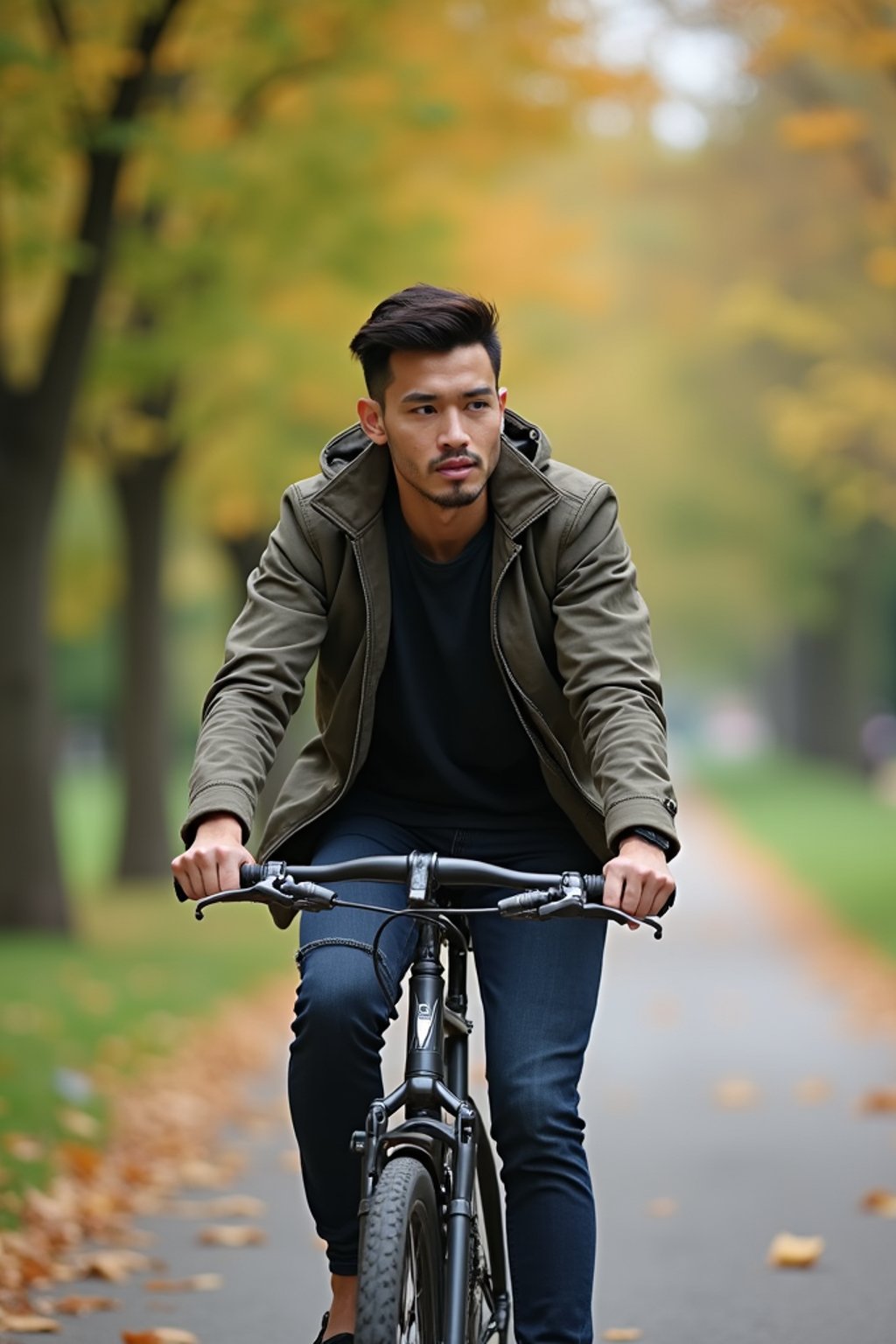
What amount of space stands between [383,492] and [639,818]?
0.88 metres

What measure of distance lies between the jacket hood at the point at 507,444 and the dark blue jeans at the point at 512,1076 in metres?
0.84

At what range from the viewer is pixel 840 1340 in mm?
5301

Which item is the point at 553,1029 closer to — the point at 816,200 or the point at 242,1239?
the point at 242,1239

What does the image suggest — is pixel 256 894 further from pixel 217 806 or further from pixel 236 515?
pixel 236 515

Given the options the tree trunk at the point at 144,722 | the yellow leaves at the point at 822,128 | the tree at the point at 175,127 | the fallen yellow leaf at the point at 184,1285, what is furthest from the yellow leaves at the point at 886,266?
the fallen yellow leaf at the point at 184,1285

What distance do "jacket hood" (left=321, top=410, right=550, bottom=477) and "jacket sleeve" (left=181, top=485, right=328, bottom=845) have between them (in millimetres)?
126

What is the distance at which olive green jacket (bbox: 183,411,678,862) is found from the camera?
3980 mm

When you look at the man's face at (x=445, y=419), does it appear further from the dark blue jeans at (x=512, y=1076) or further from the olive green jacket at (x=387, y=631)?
the dark blue jeans at (x=512, y=1076)

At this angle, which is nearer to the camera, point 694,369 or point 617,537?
point 617,537

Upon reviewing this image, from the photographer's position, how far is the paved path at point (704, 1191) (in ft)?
18.4

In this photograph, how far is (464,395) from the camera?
3930 millimetres

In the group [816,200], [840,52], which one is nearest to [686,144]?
[816,200]

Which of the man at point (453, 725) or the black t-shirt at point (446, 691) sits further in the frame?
the black t-shirt at point (446, 691)

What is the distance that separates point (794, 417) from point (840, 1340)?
13.2 m
